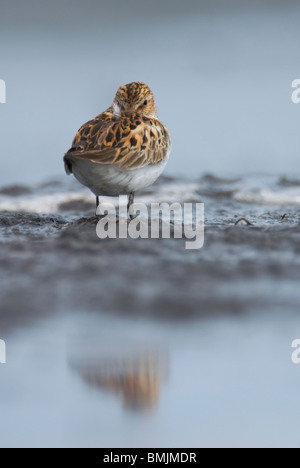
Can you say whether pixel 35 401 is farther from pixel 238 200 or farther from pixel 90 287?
pixel 238 200

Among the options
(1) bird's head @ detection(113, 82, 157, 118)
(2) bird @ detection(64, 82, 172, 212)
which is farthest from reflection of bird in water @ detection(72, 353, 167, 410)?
(1) bird's head @ detection(113, 82, 157, 118)

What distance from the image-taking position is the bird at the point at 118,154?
5.95 m

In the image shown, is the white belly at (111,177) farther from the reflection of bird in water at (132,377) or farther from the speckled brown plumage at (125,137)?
the reflection of bird in water at (132,377)

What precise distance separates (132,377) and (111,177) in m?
3.01

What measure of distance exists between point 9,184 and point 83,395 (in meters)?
7.63

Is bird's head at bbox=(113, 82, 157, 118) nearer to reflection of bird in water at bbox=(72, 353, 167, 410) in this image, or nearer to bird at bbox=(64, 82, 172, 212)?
bird at bbox=(64, 82, 172, 212)

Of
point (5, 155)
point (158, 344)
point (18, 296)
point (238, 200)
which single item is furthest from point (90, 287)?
point (5, 155)

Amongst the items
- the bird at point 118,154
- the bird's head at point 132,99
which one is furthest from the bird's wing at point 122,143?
the bird's head at point 132,99

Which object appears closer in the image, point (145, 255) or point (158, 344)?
point (158, 344)

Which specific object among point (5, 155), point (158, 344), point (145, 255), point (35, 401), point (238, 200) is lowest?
point (35, 401)

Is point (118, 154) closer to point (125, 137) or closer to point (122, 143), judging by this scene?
point (122, 143)

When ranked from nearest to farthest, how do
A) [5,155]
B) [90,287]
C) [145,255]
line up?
[90,287]
[145,255]
[5,155]

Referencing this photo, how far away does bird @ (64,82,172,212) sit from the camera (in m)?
5.95

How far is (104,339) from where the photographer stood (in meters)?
3.63
